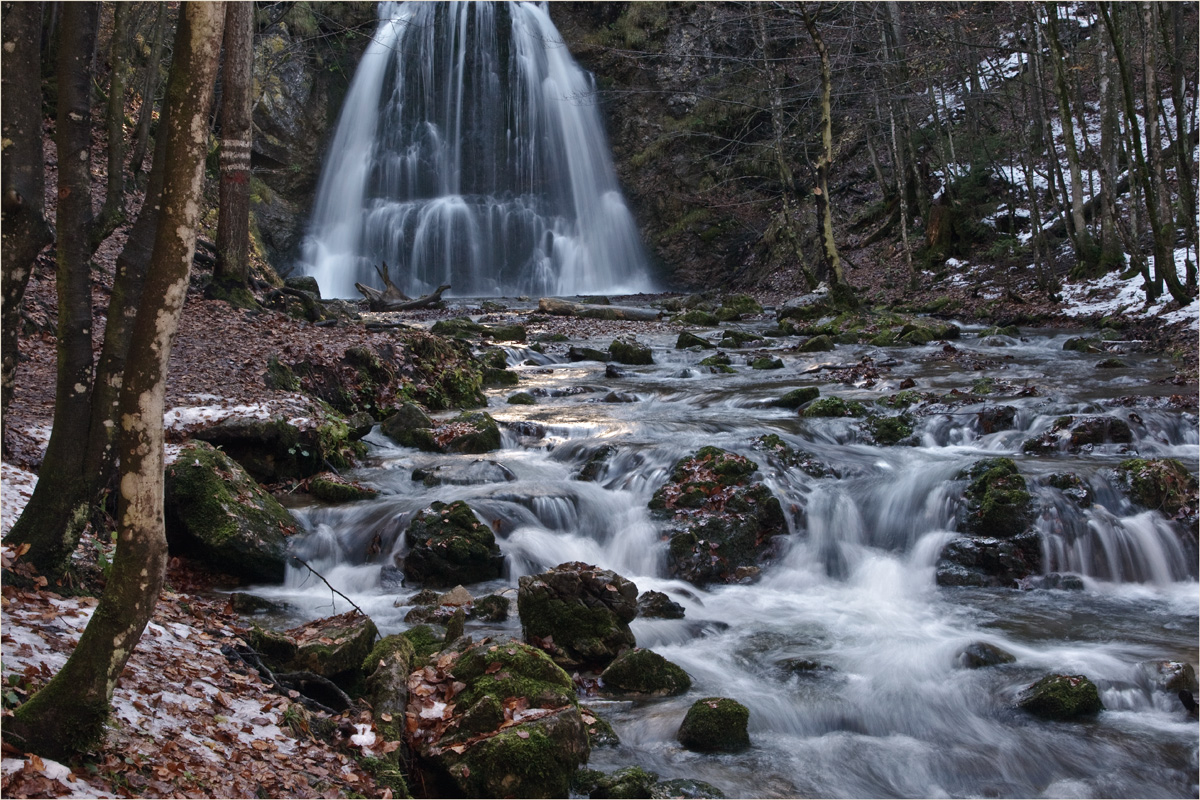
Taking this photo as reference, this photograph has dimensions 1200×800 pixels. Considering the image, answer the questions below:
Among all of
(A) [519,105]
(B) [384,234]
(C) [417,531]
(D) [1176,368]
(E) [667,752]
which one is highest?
(A) [519,105]

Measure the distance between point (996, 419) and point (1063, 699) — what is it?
5.61 m

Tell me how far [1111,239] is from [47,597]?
20103mm

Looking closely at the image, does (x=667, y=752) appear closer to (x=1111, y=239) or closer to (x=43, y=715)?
(x=43, y=715)

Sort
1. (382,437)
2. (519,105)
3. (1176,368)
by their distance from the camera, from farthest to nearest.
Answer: (519,105) < (1176,368) < (382,437)

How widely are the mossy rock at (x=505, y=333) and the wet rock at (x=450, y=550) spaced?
33.9 ft

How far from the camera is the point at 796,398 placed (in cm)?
1202

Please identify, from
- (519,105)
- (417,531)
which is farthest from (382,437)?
(519,105)

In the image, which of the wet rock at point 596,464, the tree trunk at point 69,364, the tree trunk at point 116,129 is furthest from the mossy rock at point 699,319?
the tree trunk at point 69,364

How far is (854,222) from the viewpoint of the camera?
30.2 m

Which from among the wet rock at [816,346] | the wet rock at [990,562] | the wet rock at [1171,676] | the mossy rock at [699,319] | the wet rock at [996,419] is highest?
the mossy rock at [699,319]

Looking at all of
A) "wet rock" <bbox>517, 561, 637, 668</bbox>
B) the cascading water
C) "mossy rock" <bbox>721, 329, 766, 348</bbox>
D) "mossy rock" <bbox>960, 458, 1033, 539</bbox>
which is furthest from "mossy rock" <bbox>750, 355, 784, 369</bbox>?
the cascading water

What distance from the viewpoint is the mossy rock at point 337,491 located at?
27.6 ft

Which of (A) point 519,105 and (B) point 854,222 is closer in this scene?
(B) point 854,222

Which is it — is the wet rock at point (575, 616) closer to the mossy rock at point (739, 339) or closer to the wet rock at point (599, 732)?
the wet rock at point (599, 732)
